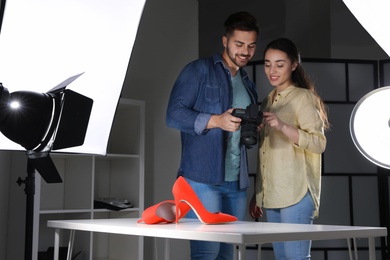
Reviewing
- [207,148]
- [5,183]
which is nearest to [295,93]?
[207,148]

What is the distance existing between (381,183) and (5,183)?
2.55m

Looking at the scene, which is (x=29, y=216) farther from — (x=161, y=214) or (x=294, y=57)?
(x=294, y=57)

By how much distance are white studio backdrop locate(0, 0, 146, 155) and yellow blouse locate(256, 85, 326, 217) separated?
72 centimetres

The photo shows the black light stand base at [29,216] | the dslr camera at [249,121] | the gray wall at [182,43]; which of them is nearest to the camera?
the black light stand base at [29,216]

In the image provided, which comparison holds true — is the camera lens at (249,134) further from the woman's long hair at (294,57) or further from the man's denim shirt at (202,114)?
the woman's long hair at (294,57)

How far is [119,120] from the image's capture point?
417 centimetres

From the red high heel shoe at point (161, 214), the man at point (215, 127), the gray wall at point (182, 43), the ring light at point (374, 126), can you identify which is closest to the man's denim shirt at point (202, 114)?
the man at point (215, 127)

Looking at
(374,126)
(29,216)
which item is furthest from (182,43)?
(374,126)

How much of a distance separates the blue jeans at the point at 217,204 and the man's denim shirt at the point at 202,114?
0.04 m

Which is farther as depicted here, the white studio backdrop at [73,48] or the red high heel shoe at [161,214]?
the red high heel shoe at [161,214]

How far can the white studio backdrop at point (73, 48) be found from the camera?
4.70 feet

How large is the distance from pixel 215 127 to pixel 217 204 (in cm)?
30

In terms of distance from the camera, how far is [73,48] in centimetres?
156

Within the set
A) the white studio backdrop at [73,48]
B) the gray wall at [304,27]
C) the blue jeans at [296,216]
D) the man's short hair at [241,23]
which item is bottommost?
the blue jeans at [296,216]
